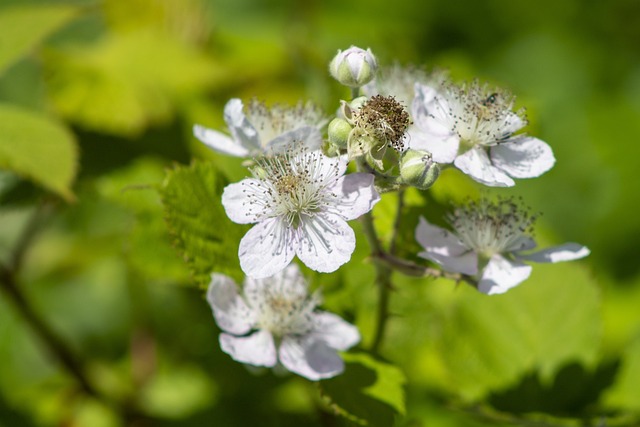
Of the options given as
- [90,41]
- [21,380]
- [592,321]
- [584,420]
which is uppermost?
[90,41]

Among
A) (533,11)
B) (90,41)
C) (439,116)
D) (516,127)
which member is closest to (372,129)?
(439,116)

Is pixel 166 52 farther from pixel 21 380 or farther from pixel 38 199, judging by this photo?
pixel 21 380

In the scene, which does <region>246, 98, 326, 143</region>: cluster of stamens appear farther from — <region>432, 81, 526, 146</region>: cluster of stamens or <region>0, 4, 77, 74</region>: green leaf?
<region>0, 4, 77, 74</region>: green leaf

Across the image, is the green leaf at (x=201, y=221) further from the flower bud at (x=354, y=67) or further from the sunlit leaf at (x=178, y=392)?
the sunlit leaf at (x=178, y=392)

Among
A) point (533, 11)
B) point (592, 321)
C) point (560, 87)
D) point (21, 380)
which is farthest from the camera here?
point (533, 11)

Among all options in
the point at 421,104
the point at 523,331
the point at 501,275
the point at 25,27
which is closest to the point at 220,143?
the point at 421,104

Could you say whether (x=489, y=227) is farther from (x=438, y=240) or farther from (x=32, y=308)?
(x=32, y=308)

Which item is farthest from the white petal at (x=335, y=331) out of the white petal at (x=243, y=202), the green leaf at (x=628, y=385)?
the green leaf at (x=628, y=385)
